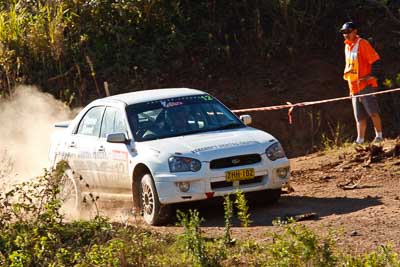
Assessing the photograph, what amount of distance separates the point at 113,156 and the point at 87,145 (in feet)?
2.70

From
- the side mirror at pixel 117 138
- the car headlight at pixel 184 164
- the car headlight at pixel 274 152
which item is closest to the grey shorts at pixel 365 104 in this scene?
the car headlight at pixel 274 152

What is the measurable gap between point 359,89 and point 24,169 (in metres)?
5.75

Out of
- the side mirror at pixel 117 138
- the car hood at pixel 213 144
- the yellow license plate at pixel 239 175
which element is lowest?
the yellow license plate at pixel 239 175

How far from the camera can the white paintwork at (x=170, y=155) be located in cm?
1265

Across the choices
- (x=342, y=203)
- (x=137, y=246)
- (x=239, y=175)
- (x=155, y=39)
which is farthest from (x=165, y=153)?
(x=155, y=39)

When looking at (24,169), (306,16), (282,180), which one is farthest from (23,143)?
(282,180)

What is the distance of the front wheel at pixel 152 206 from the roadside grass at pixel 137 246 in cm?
153

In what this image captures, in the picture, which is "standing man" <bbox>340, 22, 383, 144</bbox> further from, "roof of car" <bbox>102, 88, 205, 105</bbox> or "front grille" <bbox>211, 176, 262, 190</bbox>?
"front grille" <bbox>211, 176, 262, 190</bbox>

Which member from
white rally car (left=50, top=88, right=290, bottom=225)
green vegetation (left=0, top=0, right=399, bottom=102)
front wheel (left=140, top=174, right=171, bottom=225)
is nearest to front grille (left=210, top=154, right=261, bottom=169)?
white rally car (left=50, top=88, right=290, bottom=225)

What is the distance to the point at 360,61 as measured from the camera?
17281mm

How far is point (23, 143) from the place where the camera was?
21094 mm

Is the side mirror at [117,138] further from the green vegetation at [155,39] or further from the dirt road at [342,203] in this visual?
the green vegetation at [155,39]

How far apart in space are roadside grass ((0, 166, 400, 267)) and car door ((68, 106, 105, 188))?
2900mm

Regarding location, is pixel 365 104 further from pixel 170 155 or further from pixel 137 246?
pixel 137 246
